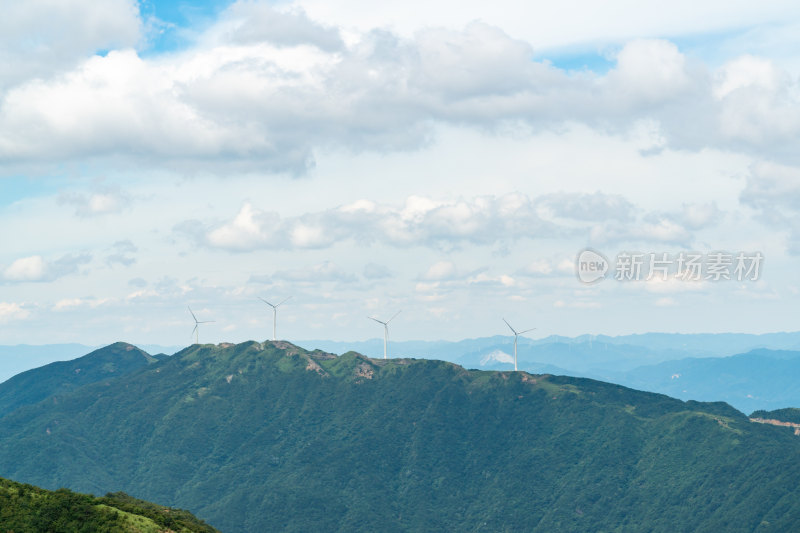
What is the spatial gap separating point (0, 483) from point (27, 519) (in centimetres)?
1628

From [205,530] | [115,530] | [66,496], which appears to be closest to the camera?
[115,530]

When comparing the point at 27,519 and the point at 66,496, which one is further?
the point at 66,496

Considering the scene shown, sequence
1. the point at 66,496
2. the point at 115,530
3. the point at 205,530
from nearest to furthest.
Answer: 1. the point at 115,530
2. the point at 66,496
3. the point at 205,530

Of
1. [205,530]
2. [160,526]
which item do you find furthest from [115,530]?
[205,530]

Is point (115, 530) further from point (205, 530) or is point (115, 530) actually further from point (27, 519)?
point (205, 530)

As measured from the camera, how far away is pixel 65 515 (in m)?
156

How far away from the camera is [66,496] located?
→ 162250mm

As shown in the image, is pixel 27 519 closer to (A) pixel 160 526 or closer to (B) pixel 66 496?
(B) pixel 66 496

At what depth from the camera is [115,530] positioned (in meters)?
152

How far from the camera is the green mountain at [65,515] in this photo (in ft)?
500

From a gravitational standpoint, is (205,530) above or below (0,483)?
below

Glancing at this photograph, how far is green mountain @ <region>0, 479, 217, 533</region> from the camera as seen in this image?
500 ft

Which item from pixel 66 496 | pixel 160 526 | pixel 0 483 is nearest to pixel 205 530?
pixel 160 526

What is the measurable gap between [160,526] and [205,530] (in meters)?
17.0
